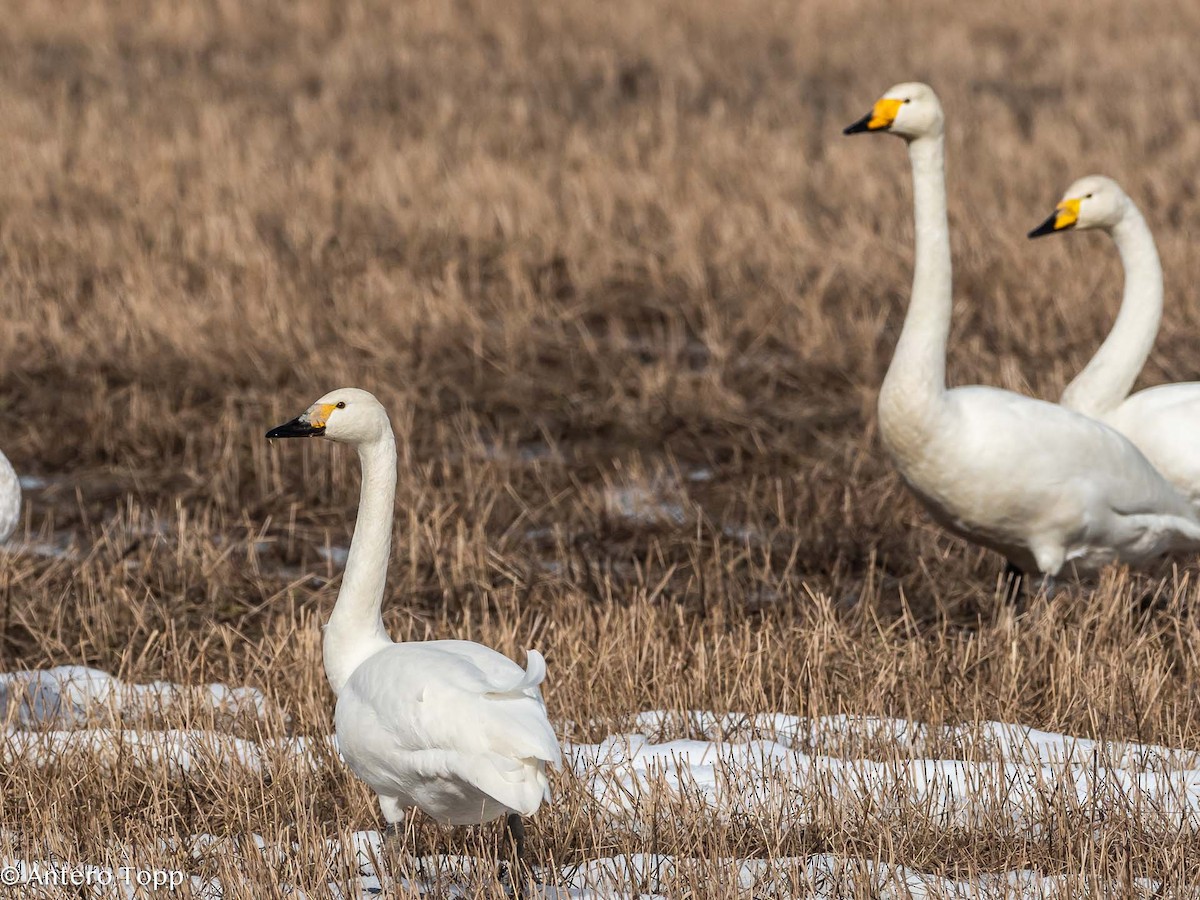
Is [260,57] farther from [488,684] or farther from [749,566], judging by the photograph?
[488,684]

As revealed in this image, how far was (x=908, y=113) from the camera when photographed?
6637 millimetres

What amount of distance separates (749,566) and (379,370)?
283 centimetres

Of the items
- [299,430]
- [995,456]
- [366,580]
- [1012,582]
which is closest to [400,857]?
[366,580]

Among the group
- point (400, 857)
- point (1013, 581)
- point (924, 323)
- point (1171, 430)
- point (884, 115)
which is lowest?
point (1013, 581)

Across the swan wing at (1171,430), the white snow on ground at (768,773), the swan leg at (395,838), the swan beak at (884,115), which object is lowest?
the white snow on ground at (768,773)

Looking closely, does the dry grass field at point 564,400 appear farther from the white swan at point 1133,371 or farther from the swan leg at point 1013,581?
the white swan at point 1133,371

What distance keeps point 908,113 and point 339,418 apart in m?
3.33

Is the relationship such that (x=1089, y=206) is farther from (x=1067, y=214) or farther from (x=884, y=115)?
(x=884, y=115)

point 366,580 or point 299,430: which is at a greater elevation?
point 299,430

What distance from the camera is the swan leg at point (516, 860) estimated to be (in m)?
3.66

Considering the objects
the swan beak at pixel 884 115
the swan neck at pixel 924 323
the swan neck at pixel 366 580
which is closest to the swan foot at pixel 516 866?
the swan neck at pixel 366 580

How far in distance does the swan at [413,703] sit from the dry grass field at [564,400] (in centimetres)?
24

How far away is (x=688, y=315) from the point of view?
10.0 metres

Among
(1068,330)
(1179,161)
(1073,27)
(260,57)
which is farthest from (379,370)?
(1073,27)
